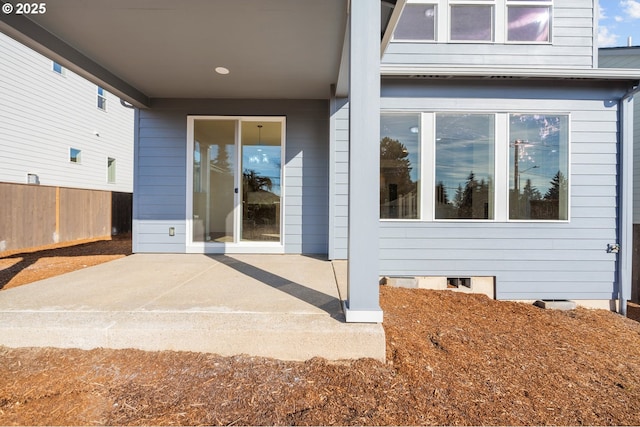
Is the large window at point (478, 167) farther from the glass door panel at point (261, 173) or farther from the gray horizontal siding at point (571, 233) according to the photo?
the glass door panel at point (261, 173)

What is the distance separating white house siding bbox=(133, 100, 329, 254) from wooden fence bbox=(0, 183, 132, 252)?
3.50 metres

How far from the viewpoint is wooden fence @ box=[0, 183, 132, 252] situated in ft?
19.8

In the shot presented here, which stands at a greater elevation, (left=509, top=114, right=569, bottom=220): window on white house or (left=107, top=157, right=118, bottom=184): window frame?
(left=107, top=157, right=118, bottom=184): window frame

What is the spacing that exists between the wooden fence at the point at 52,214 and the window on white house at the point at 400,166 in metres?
7.37

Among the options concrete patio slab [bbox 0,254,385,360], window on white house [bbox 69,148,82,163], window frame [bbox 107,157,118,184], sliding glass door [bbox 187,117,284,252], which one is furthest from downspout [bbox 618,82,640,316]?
window frame [bbox 107,157,118,184]

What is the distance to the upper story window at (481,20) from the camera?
187 inches

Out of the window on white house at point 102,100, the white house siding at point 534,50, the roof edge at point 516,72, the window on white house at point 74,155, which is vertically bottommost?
the window on white house at point 74,155

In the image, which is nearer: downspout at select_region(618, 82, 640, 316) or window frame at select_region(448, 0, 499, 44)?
downspout at select_region(618, 82, 640, 316)

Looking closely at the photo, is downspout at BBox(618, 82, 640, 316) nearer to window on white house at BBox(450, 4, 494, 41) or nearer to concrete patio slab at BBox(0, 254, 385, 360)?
window on white house at BBox(450, 4, 494, 41)

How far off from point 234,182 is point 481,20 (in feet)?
15.6

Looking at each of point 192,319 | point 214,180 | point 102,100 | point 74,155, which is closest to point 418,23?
point 214,180

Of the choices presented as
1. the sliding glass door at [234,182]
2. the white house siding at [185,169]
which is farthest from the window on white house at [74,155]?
the sliding glass door at [234,182]

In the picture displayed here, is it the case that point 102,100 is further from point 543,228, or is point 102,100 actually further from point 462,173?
point 543,228

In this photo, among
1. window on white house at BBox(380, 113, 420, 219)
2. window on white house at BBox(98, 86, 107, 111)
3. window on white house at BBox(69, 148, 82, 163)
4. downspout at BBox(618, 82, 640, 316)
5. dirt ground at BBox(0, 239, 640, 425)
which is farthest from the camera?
window on white house at BBox(98, 86, 107, 111)
